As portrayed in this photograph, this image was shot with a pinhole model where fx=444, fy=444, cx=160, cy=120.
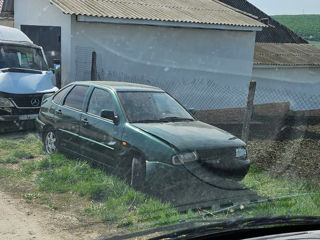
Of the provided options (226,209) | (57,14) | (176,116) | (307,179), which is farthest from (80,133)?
(57,14)

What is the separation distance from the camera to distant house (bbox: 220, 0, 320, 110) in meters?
19.1

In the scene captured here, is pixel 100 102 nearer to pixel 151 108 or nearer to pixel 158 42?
pixel 151 108

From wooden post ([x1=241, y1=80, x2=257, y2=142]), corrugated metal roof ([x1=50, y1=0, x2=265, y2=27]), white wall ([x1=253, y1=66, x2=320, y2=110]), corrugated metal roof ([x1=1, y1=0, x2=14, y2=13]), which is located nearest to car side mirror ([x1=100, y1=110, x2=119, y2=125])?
Answer: wooden post ([x1=241, y1=80, x2=257, y2=142])

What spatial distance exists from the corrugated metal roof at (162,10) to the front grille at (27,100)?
10.2 feet

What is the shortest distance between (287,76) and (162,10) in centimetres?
815

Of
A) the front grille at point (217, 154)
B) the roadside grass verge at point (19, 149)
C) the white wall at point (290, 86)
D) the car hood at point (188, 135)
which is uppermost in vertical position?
the car hood at point (188, 135)

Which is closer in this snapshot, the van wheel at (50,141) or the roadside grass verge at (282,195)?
the roadside grass verge at (282,195)

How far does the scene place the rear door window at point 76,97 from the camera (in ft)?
24.0

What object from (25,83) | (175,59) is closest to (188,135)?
(25,83)

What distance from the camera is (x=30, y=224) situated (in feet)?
15.3

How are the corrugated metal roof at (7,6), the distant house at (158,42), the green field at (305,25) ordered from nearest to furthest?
1. the distant house at (158,42)
2. the corrugated metal roof at (7,6)
3. the green field at (305,25)

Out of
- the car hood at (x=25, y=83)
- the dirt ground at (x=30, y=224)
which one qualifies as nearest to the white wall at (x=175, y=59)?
the car hood at (x=25, y=83)

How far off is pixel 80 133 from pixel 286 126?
8.45 metres

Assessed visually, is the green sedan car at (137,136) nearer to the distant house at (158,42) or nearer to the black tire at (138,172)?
the black tire at (138,172)
